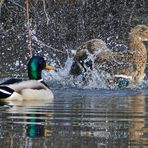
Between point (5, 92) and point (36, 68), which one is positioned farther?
point (36, 68)

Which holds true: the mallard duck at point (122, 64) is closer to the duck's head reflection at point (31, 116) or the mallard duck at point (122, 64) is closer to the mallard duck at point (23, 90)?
the mallard duck at point (23, 90)

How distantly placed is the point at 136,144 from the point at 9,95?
4.24 meters

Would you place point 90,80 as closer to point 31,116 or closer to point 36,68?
point 36,68

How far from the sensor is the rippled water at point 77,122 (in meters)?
6.79

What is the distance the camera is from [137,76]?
46.1ft

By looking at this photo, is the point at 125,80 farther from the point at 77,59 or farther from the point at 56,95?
the point at 56,95

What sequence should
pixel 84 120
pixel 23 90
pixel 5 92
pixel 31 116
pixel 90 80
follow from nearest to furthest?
pixel 84 120
pixel 31 116
pixel 5 92
pixel 23 90
pixel 90 80

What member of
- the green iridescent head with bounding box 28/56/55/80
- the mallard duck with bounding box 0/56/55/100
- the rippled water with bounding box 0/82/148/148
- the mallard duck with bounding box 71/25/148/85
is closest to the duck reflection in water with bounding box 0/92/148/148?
the rippled water with bounding box 0/82/148/148

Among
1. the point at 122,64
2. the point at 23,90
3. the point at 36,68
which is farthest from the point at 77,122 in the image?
the point at 122,64

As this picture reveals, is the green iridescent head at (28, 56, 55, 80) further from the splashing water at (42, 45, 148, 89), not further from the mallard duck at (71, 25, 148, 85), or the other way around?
the mallard duck at (71, 25, 148, 85)

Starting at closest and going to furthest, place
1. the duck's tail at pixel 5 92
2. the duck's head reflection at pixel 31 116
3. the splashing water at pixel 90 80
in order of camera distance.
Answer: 1. the duck's head reflection at pixel 31 116
2. the duck's tail at pixel 5 92
3. the splashing water at pixel 90 80

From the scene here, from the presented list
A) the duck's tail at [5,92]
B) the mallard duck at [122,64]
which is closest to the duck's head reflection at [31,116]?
the duck's tail at [5,92]

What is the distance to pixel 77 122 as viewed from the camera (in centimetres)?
805

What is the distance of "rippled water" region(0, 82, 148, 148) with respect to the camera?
6793mm
